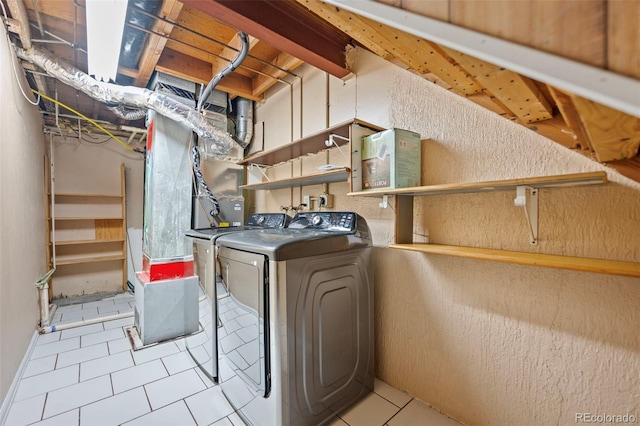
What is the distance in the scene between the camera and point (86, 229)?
Answer: 3.87 meters

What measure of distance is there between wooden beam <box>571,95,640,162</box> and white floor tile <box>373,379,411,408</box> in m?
1.72

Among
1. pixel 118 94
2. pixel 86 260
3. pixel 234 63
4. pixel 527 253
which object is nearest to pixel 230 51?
pixel 234 63

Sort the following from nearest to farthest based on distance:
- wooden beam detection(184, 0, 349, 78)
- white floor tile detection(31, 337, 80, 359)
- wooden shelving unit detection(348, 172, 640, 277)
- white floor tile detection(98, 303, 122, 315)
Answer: wooden shelving unit detection(348, 172, 640, 277), wooden beam detection(184, 0, 349, 78), white floor tile detection(31, 337, 80, 359), white floor tile detection(98, 303, 122, 315)

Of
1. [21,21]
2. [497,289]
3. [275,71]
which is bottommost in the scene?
[497,289]

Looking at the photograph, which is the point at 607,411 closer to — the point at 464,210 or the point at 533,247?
the point at 533,247

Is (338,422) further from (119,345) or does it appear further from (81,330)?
(81,330)

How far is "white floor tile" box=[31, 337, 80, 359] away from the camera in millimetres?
2287

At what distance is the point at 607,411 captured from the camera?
3.73 feet

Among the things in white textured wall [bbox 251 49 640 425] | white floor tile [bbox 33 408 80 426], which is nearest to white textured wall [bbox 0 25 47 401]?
white floor tile [bbox 33 408 80 426]

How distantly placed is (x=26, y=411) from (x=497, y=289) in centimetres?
290

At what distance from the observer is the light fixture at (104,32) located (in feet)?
4.77

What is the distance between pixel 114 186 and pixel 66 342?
239 cm

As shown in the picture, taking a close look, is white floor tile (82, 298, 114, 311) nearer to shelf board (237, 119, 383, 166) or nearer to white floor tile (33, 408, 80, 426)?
white floor tile (33, 408, 80, 426)

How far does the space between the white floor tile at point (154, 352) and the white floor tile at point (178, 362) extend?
3.2 inches
